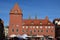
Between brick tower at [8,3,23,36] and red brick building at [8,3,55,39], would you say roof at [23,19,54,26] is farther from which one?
brick tower at [8,3,23,36]

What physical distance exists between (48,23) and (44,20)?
2.80 m

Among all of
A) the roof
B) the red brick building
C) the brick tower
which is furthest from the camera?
the roof

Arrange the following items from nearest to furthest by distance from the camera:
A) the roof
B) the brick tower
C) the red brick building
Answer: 1. the brick tower
2. the red brick building
3. the roof

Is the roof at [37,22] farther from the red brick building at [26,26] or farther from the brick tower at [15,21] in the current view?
the brick tower at [15,21]

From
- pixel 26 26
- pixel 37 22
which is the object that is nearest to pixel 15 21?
pixel 26 26

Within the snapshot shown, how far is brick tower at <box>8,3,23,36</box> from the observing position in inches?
3888

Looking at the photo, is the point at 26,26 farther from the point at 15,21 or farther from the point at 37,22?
the point at 37,22

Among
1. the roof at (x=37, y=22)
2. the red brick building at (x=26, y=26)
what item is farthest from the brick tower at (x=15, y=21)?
the roof at (x=37, y=22)

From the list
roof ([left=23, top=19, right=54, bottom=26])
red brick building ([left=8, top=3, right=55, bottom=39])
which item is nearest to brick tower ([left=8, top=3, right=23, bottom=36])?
red brick building ([left=8, top=3, right=55, bottom=39])

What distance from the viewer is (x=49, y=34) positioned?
3947 inches

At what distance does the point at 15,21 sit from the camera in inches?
3920

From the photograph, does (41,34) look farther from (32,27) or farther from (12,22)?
(12,22)

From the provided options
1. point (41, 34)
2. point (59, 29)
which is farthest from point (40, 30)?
point (59, 29)

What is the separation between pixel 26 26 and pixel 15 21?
203 inches
